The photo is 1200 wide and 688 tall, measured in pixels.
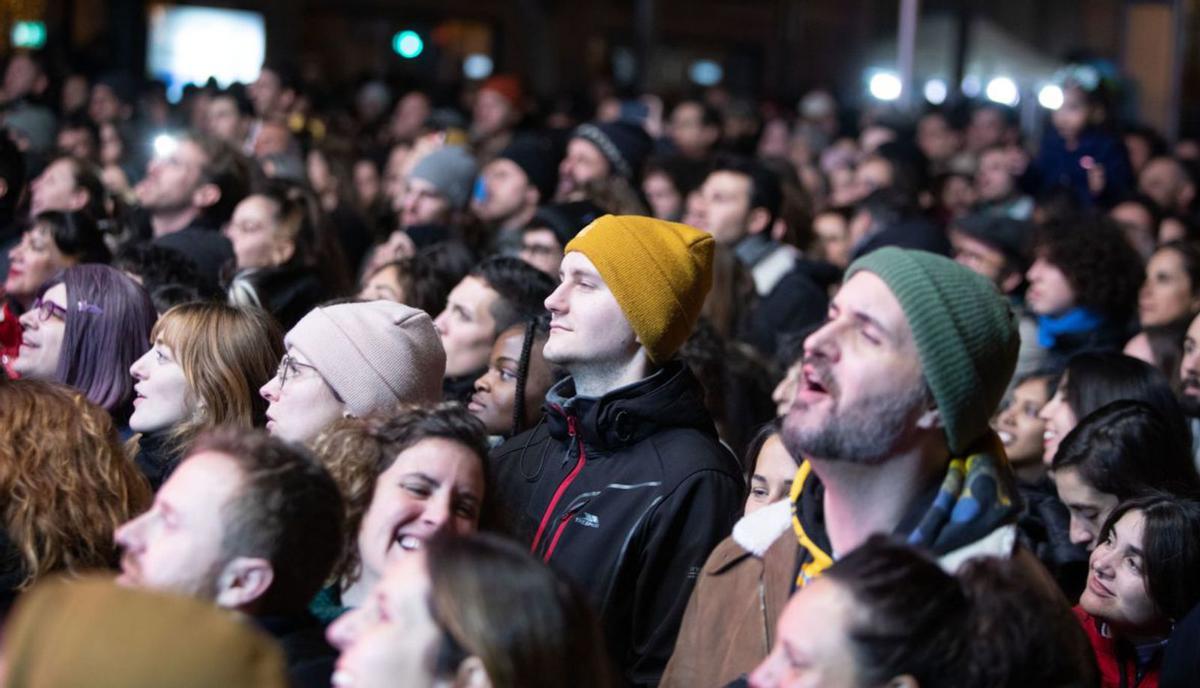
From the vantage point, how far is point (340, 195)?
952cm

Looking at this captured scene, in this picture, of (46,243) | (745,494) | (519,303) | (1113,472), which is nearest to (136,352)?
(519,303)

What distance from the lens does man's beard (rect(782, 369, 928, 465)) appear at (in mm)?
2832

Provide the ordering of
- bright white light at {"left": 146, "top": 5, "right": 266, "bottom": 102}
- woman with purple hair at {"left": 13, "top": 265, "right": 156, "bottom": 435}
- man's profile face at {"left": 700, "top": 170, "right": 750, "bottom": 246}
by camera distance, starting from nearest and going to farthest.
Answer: woman with purple hair at {"left": 13, "top": 265, "right": 156, "bottom": 435}
man's profile face at {"left": 700, "top": 170, "right": 750, "bottom": 246}
bright white light at {"left": 146, "top": 5, "right": 266, "bottom": 102}

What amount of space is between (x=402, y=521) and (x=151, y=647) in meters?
1.25

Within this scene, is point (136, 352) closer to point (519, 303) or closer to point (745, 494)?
point (519, 303)

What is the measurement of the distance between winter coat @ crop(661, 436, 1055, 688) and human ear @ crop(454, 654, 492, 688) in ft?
2.41

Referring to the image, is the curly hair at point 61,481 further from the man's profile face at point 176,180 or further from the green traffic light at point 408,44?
the green traffic light at point 408,44

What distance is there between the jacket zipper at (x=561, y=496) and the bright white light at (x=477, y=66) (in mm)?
16536

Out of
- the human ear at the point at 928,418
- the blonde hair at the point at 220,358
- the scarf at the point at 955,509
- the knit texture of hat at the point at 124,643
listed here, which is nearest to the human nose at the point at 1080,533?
the scarf at the point at 955,509

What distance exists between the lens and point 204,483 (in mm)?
2883

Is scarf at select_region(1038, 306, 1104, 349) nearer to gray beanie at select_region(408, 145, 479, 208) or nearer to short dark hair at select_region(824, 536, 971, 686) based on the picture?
gray beanie at select_region(408, 145, 479, 208)

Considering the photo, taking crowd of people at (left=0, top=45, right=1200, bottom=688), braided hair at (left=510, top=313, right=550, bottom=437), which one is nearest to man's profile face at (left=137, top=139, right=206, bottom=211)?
crowd of people at (left=0, top=45, right=1200, bottom=688)

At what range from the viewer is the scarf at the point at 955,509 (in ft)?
9.09

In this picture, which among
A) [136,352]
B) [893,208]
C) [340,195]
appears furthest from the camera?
[340,195]
